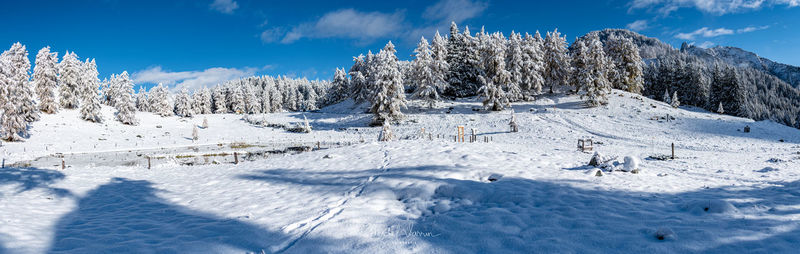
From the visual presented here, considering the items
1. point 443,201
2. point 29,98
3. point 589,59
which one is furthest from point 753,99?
point 29,98

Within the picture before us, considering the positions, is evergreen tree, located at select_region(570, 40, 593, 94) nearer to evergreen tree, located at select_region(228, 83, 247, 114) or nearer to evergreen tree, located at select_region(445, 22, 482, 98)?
evergreen tree, located at select_region(445, 22, 482, 98)

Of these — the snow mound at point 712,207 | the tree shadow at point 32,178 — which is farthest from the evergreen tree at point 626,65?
the tree shadow at point 32,178

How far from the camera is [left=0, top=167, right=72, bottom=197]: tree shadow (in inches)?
520

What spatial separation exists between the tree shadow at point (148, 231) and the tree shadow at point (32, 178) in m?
2.24

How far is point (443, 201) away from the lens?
32.0 feet

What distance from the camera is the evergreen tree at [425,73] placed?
5338 cm

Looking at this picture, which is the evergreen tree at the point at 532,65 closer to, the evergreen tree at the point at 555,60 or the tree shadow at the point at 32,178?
the evergreen tree at the point at 555,60

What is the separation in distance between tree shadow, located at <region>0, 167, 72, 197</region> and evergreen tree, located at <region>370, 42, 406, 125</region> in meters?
35.0

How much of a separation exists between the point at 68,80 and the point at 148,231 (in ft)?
243

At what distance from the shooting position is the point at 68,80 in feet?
196

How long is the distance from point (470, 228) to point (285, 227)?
436 cm

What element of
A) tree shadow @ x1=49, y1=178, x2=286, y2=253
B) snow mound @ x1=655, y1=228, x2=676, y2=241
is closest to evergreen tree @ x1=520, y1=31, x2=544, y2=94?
snow mound @ x1=655, y1=228, x2=676, y2=241

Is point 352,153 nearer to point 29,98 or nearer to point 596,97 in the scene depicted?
point 596,97

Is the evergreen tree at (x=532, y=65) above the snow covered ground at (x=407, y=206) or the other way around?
above
